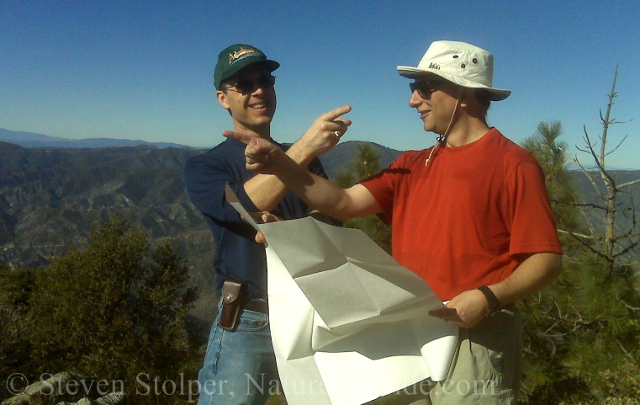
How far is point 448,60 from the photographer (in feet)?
5.10

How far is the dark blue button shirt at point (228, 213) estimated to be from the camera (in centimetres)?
170

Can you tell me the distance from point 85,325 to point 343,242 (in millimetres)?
19095

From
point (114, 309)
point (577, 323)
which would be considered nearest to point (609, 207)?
point (577, 323)

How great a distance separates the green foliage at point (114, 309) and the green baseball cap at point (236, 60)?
1677 centimetres

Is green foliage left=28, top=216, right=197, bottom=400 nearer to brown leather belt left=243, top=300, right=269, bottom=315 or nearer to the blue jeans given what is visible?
the blue jeans

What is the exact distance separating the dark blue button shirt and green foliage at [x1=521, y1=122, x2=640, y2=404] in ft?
12.3

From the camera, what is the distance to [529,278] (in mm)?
1372

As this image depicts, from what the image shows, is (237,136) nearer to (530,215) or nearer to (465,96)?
(465,96)

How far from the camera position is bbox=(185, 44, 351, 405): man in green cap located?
1.76 metres

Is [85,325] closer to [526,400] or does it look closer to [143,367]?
[143,367]

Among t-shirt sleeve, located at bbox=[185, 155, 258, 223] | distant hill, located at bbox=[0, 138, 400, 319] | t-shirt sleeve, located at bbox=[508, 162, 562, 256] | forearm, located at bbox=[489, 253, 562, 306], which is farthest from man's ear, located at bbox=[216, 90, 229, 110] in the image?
distant hill, located at bbox=[0, 138, 400, 319]

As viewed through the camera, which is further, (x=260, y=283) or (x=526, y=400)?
(x=526, y=400)

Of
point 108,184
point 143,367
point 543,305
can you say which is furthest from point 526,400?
point 108,184

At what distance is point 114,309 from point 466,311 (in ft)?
65.2
